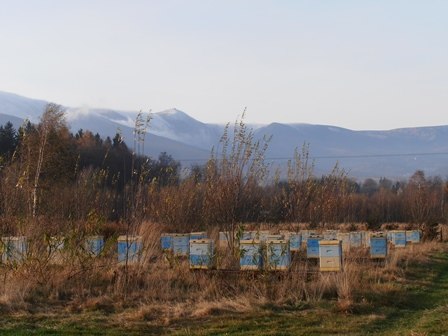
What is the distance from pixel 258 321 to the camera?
A: 8.76 metres

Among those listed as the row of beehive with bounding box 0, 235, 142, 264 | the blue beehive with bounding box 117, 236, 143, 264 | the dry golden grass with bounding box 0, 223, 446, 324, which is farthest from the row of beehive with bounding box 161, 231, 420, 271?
the row of beehive with bounding box 0, 235, 142, 264

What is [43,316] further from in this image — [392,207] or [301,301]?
[392,207]

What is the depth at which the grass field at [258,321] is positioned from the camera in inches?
321

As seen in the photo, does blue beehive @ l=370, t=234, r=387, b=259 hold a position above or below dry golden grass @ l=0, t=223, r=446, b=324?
above

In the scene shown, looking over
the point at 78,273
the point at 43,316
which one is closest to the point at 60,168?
the point at 78,273

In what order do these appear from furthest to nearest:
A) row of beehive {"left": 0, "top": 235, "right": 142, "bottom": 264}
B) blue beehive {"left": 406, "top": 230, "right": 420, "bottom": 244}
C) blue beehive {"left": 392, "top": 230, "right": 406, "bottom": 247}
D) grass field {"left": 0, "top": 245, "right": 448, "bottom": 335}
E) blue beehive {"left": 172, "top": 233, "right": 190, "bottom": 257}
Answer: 1. blue beehive {"left": 406, "top": 230, "right": 420, "bottom": 244}
2. blue beehive {"left": 392, "top": 230, "right": 406, "bottom": 247}
3. blue beehive {"left": 172, "top": 233, "right": 190, "bottom": 257}
4. row of beehive {"left": 0, "top": 235, "right": 142, "bottom": 264}
5. grass field {"left": 0, "top": 245, "right": 448, "bottom": 335}

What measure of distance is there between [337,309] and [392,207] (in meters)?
40.4

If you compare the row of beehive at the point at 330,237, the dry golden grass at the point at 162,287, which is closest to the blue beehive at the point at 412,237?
the row of beehive at the point at 330,237

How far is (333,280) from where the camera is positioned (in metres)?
11.2

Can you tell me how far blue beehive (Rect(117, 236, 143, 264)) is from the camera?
38.9 ft

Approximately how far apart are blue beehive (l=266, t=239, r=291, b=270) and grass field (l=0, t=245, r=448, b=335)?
1.45 metres

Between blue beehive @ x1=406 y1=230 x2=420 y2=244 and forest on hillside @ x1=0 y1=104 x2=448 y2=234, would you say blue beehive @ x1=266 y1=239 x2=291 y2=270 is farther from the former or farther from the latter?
blue beehive @ x1=406 y1=230 x2=420 y2=244

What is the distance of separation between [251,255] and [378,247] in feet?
20.8

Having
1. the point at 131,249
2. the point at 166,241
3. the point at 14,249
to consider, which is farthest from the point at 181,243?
the point at 14,249
